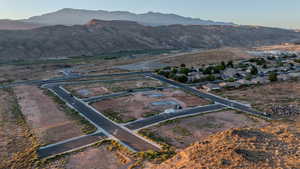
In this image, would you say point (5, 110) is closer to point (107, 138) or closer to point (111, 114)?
point (111, 114)

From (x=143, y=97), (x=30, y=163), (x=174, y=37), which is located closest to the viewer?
(x=30, y=163)

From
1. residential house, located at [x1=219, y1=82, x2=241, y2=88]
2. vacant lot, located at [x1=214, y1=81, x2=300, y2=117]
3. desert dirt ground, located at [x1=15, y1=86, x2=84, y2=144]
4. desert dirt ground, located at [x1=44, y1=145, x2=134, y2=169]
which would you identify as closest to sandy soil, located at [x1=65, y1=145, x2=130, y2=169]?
desert dirt ground, located at [x1=44, y1=145, x2=134, y2=169]

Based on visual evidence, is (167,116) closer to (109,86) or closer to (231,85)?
(231,85)


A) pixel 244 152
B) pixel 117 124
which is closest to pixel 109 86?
pixel 117 124

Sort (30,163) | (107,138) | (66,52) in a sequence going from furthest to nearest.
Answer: (66,52), (107,138), (30,163)

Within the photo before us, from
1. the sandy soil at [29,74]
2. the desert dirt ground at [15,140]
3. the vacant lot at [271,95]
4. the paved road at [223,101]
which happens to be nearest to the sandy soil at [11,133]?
the desert dirt ground at [15,140]

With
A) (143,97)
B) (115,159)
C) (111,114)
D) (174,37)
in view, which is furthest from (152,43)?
(115,159)

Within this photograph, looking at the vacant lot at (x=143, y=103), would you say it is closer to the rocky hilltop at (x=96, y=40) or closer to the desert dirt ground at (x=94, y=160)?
the desert dirt ground at (x=94, y=160)
